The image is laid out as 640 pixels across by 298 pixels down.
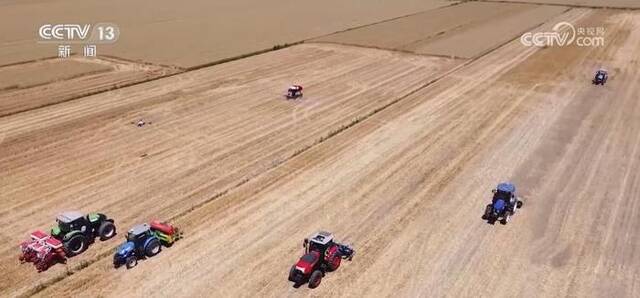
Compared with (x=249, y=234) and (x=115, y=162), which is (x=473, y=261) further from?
(x=115, y=162)

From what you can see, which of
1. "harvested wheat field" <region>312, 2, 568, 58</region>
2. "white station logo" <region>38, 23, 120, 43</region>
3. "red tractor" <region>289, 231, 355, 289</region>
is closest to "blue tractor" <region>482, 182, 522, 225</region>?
"red tractor" <region>289, 231, 355, 289</region>

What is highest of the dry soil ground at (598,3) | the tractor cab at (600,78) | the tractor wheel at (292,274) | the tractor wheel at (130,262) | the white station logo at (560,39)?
the dry soil ground at (598,3)

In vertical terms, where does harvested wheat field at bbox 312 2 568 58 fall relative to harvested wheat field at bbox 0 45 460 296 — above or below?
above

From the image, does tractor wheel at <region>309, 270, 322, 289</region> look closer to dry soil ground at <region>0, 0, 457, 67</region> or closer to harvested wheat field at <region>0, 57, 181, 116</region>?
harvested wheat field at <region>0, 57, 181, 116</region>

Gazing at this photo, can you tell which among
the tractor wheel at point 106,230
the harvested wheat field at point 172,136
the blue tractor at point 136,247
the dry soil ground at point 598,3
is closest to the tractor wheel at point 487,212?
the harvested wheat field at point 172,136

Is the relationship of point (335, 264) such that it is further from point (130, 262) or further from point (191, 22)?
point (191, 22)

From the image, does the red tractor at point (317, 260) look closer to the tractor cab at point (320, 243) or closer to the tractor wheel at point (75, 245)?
the tractor cab at point (320, 243)
